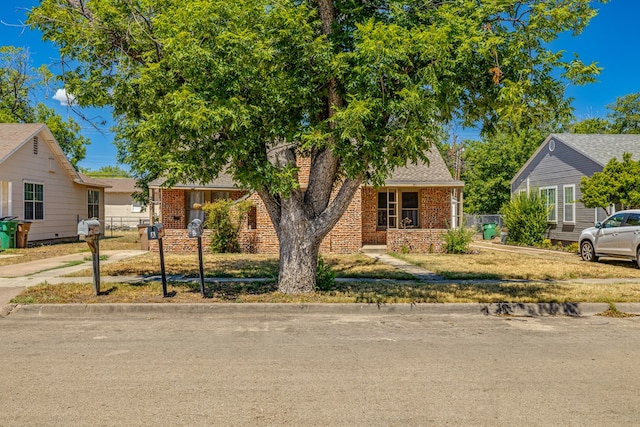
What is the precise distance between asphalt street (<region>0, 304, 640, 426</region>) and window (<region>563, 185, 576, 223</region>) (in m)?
15.6

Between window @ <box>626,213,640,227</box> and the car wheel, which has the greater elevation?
window @ <box>626,213,640,227</box>

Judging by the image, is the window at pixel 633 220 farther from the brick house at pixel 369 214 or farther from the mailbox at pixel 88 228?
the mailbox at pixel 88 228

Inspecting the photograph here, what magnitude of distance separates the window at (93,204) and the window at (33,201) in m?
5.58

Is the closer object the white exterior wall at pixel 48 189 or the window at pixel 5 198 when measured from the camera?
the window at pixel 5 198

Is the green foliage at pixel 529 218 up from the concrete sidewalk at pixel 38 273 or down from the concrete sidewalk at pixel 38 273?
up

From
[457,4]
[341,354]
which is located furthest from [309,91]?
[341,354]

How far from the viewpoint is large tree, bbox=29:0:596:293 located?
750cm

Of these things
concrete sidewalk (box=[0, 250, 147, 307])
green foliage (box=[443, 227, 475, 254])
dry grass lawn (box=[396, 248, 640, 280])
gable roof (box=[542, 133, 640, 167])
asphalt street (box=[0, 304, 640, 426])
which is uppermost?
gable roof (box=[542, 133, 640, 167])

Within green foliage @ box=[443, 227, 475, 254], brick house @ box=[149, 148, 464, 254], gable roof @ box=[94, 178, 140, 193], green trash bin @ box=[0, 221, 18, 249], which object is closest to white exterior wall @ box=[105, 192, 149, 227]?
gable roof @ box=[94, 178, 140, 193]

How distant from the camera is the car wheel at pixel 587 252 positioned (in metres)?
16.1

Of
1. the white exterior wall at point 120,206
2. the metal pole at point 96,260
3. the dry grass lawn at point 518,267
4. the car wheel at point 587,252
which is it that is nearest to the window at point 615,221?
the car wheel at point 587,252

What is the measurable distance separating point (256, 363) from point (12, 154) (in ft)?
62.1

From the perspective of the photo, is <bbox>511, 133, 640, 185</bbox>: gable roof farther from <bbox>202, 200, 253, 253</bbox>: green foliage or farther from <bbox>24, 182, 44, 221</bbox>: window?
<bbox>24, 182, 44, 221</bbox>: window

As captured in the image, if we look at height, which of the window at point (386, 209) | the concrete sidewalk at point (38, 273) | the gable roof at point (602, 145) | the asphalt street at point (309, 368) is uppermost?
the gable roof at point (602, 145)
